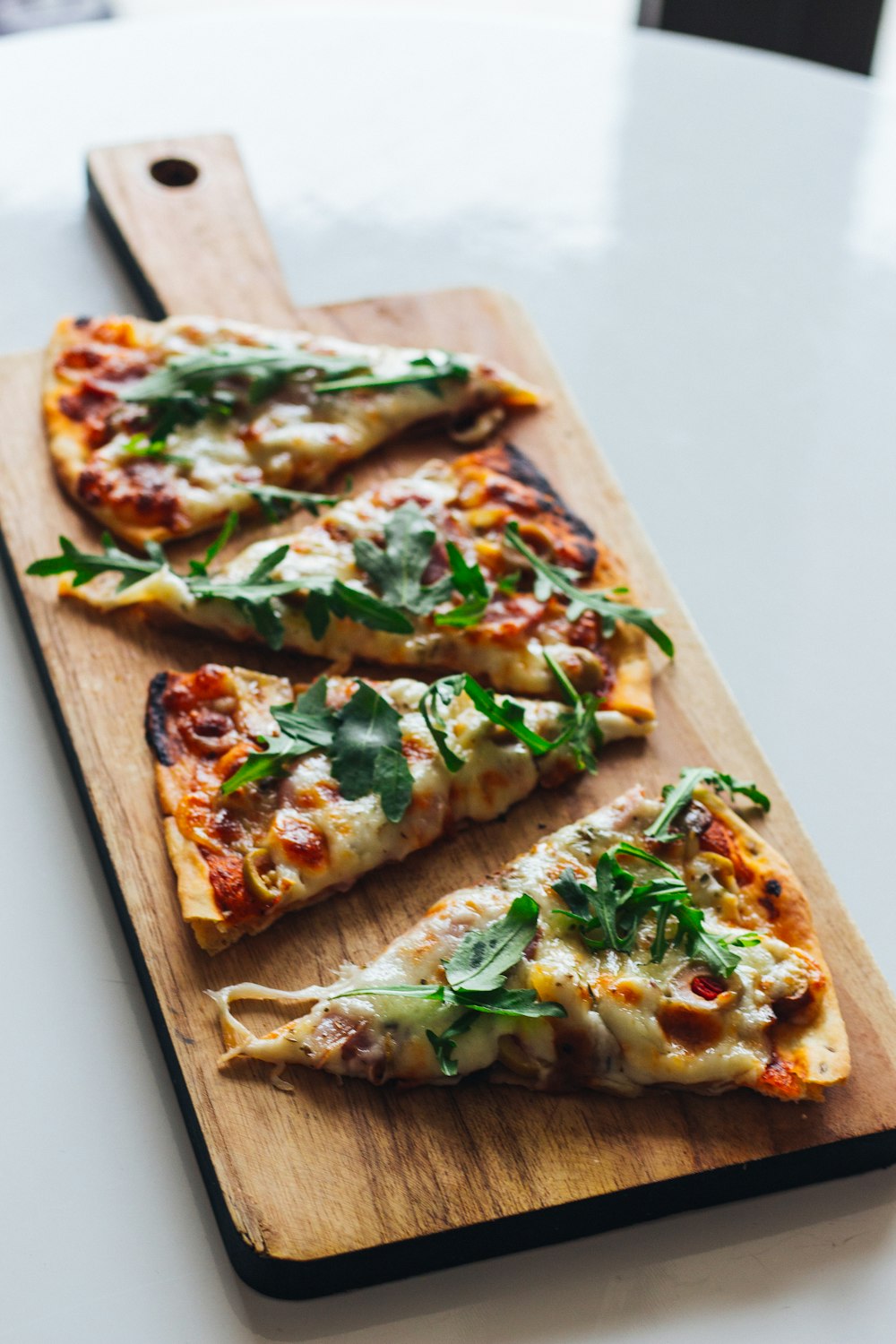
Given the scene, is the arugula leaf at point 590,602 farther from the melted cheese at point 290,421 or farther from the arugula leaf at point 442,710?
the melted cheese at point 290,421

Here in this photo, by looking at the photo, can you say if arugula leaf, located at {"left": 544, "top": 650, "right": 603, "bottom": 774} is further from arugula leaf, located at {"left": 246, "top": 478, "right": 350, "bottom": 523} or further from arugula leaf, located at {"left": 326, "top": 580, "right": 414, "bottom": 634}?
arugula leaf, located at {"left": 246, "top": 478, "right": 350, "bottom": 523}

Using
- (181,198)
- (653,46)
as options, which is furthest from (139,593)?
(653,46)

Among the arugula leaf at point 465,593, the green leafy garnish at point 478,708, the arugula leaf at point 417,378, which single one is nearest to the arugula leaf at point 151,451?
the arugula leaf at point 417,378

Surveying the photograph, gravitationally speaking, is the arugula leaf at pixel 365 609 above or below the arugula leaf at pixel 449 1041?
above

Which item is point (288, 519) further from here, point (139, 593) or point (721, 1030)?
point (721, 1030)

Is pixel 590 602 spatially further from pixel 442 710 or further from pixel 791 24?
pixel 791 24

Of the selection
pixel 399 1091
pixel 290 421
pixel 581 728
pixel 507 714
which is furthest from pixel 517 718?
pixel 290 421

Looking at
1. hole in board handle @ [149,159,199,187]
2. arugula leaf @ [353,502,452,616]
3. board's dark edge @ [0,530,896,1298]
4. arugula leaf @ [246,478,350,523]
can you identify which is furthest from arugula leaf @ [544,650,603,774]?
hole in board handle @ [149,159,199,187]
